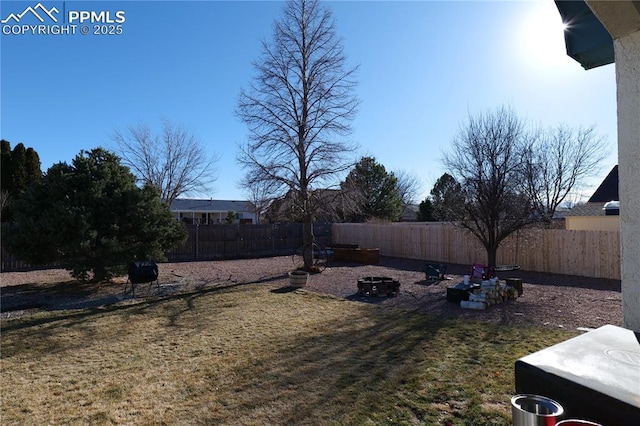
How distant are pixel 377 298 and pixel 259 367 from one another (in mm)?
4755

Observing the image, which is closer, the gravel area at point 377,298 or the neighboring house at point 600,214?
the gravel area at point 377,298

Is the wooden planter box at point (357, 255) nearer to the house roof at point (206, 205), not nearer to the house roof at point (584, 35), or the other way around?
the house roof at point (584, 35)

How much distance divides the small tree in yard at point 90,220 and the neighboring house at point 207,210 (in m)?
25.9

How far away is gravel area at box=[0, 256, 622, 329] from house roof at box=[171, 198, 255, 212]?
23.3 meters

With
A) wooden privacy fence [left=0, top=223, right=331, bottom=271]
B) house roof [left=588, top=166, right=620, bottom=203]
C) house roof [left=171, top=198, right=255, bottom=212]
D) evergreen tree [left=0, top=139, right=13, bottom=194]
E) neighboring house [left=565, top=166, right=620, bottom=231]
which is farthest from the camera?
house roof [left=171, top=198, right=255, bottom=212]

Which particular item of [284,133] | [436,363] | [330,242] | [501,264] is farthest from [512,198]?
[330,242]

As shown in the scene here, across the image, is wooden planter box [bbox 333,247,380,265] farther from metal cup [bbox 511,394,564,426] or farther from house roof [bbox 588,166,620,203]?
metal cup [bbox 511,394,564,426]

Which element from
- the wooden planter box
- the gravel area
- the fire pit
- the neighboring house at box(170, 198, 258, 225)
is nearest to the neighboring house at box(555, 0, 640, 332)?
the gravel area

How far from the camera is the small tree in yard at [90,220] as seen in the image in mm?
8742

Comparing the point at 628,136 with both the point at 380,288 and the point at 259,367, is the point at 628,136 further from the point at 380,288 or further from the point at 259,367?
the point at 380,288

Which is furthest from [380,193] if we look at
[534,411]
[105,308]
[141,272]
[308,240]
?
[534,411]

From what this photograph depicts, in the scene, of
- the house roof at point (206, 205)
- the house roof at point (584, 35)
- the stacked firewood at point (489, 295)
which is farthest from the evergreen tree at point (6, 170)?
the house roof at point (584, 35)

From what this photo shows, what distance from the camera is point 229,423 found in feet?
10.2

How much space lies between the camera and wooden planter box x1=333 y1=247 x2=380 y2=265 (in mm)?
15852
